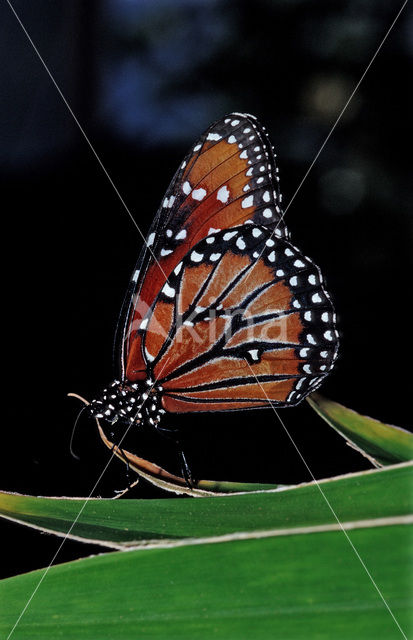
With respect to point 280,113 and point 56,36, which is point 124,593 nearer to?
point 280,113

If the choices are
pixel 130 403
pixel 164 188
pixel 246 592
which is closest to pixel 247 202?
pixel 164 188

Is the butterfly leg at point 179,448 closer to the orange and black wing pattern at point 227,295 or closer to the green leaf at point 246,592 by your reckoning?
the orange and black wing pattern at point 227,295

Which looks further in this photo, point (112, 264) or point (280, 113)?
point (112, 264)

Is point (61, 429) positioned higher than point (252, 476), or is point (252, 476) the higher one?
point (61, 429)

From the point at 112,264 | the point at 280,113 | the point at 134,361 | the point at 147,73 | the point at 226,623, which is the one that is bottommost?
the point at 226,623

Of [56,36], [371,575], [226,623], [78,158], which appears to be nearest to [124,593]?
[226,623]
